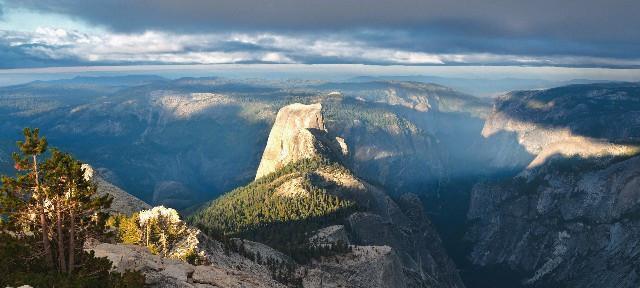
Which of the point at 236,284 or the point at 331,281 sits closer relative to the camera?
the point at 236,284

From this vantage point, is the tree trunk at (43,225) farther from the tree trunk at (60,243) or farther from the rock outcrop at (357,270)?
the rock outcrop at (357,270)

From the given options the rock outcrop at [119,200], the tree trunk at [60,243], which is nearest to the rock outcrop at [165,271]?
the tree trunk at [60,243]

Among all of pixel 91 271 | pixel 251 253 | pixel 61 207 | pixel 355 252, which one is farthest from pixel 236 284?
pixel 355 252

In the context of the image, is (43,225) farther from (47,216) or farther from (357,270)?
(357,270)

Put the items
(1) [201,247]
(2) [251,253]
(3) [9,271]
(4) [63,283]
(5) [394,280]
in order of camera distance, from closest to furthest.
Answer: (4) [63,283] → (3) [9,271] → (1) [201,247] → (2) [251,253] → (5) [394,280]

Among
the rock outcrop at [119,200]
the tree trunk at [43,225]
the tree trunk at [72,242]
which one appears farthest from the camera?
the rock outcrop at [119,200]

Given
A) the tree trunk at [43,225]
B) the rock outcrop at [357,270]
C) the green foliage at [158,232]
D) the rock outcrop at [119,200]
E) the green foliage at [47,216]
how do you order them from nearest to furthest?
the green foliage at [47,216] → the tree trunk at [43,225] → the green foliage at [158,232] → the rock outcrop at [119,200] → the rock outcrop at [357,270]

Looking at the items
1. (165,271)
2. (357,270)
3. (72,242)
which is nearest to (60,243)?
(72,242)

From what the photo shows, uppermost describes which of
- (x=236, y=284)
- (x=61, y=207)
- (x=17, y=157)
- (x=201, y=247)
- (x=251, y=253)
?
(x=17, y=157)

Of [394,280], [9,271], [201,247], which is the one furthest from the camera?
[394,280]

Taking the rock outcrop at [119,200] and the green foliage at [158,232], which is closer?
the green foliage at [158,232]

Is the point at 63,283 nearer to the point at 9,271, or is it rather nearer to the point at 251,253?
the point at 9,271
